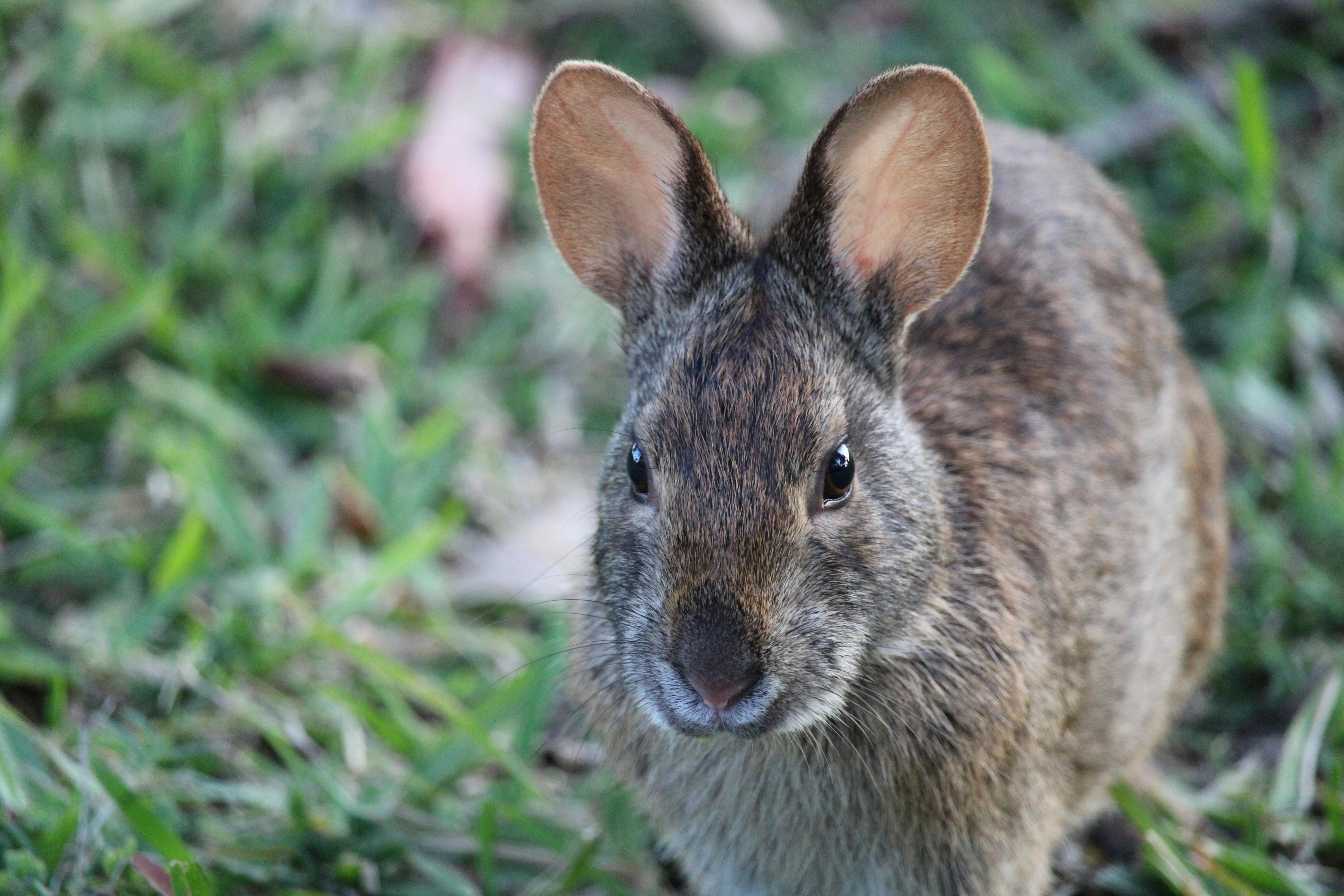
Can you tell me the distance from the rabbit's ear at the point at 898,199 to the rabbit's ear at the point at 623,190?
0.59ft

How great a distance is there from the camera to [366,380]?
5195mm

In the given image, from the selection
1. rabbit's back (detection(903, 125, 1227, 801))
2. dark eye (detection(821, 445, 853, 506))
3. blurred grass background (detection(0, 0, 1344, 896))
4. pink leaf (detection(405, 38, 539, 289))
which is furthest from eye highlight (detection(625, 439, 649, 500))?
pink leaf (detection(405, 38, 539, 289))

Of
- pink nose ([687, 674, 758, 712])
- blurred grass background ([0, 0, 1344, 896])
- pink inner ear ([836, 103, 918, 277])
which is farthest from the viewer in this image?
blurred grass background ([0, 0, 1344, 896])

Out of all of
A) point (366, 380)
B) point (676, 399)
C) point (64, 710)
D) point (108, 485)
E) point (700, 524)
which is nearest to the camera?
point (700, 524)

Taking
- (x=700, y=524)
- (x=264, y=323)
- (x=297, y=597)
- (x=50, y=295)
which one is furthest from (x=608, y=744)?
(x=50, y=295)

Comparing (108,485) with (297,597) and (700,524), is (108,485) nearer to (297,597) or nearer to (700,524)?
(297,597)

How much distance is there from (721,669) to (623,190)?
1.22m

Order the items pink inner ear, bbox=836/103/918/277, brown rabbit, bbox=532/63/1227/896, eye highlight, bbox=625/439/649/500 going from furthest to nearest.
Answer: pink inner ear, bbox=836/103/918/277
eye highlight, bbox=625/439/649/500
brown rabbit, bbox=532/63/1227/896

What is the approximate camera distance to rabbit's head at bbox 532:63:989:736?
293 cm

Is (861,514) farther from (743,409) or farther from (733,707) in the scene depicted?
(733,707)

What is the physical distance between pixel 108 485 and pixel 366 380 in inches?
35.0

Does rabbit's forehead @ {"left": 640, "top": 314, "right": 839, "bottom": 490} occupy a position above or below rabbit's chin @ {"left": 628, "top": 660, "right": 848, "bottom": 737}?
above

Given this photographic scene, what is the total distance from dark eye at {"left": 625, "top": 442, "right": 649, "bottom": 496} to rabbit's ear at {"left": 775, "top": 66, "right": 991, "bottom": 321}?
553 millimetres

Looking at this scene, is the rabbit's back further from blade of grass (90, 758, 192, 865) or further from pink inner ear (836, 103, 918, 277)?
blade of grass (90, 758, 192, 865)
